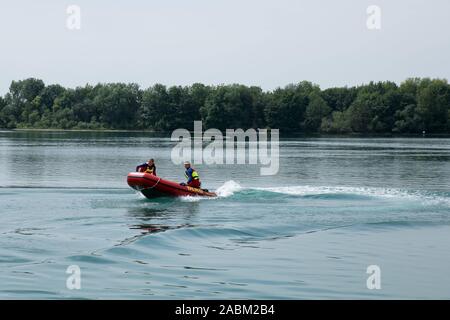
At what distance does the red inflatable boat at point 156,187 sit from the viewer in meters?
27.8

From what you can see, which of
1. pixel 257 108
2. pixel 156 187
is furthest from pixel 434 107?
pixel 156 187

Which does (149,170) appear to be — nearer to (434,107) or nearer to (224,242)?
(224,242)

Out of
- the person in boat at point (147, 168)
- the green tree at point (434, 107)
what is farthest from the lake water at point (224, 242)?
the green tree at point (434, 107)

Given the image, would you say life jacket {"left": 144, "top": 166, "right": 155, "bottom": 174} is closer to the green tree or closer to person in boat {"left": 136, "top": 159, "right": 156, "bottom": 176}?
person in boat {"left": 136, "top": 159, "right": 156, "bottom": 176}

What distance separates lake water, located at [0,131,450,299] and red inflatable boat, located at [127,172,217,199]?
0.35m

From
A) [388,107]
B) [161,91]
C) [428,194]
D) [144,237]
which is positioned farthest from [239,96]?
[144,237]

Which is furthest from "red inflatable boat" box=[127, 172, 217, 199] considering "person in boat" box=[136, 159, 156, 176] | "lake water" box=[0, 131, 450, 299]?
"person in boat" box=[136, 159, 156, 176]

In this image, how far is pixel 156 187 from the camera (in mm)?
28016

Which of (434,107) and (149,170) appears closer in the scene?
(149,170)

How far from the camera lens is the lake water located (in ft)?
50.4

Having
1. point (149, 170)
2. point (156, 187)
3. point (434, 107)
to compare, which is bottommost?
point (156, 187)

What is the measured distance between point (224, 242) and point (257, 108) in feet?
404

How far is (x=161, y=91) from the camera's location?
144375 mm

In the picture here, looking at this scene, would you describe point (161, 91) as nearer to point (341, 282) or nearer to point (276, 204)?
point (276, 204)
